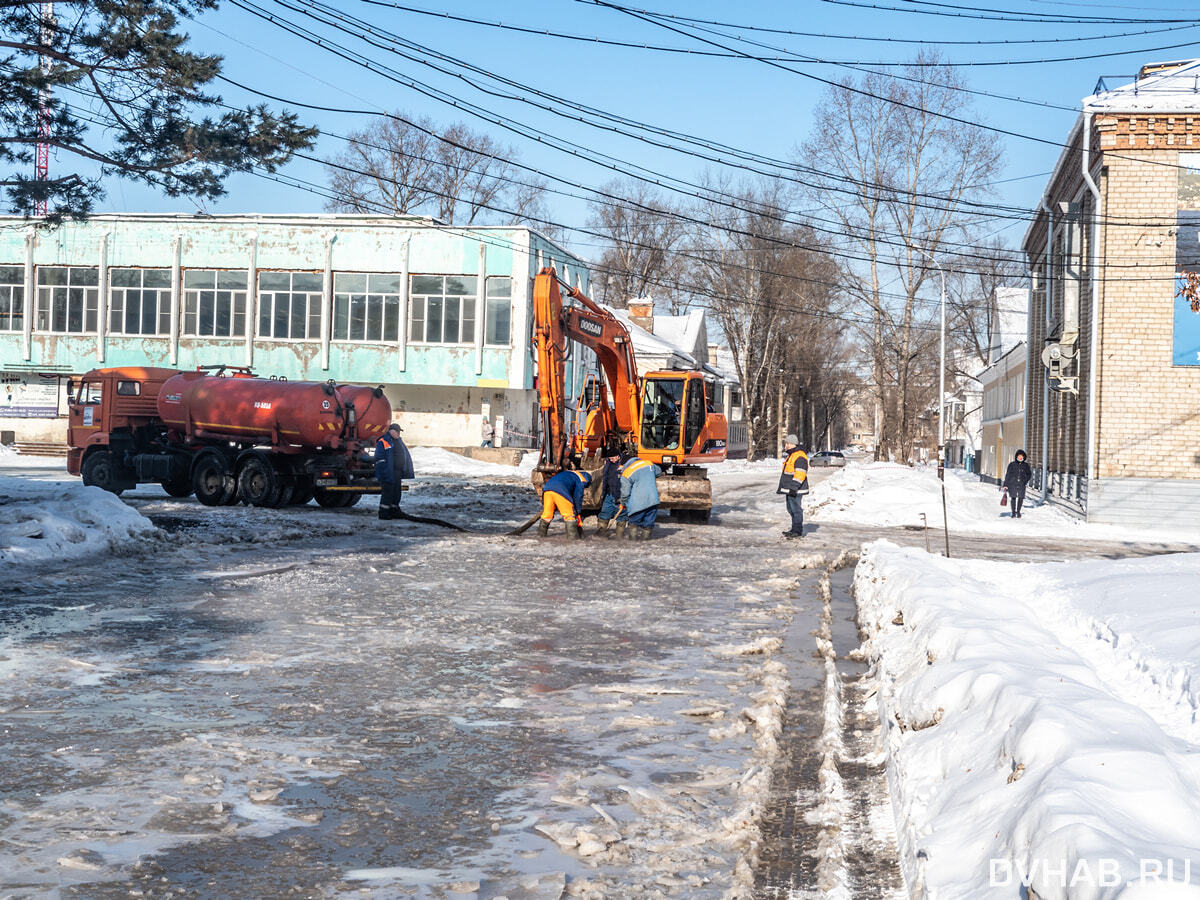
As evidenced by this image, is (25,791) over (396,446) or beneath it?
beneath

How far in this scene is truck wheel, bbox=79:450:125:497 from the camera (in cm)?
2553

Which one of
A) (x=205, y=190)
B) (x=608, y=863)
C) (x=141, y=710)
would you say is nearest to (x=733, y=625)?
(x=141, y=710)

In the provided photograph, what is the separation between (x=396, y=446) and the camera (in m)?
22.1

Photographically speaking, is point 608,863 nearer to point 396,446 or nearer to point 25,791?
point 25,791

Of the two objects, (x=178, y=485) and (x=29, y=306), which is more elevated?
(x=29, y=306)

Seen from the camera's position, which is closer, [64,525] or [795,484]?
[64,525]

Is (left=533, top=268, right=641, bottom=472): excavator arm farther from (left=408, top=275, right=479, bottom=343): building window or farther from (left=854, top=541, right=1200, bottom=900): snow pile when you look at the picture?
(left=408, top=275, right=479, bottom=343): building window

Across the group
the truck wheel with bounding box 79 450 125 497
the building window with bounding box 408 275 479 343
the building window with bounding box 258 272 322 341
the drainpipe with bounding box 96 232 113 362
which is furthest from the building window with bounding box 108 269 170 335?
the truck wheel with bounding box 79 450 125 497

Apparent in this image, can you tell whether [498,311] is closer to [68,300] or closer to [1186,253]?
[68,300]

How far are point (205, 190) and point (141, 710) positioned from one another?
35.3ft

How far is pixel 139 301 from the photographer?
164 ft

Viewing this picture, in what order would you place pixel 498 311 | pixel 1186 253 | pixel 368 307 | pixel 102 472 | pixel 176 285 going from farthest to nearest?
pixel 176 285 → pixel 368 307 → pixel 498 311 → pixel 1186 253 → pixel 102 472

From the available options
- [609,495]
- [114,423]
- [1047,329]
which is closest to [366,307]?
[114,423]

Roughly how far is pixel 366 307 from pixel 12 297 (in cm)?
1581
